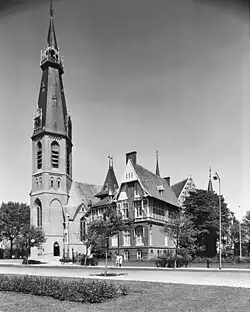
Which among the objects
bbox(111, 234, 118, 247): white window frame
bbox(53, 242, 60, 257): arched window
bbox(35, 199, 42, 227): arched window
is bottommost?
bbox(53, 242, 60, 257): arched window

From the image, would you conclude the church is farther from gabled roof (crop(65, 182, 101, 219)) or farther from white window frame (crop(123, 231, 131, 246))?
white window frame (crop(123, 231, 131, 246))

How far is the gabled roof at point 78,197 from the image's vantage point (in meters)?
56.7

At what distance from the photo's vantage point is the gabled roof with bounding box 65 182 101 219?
186ft

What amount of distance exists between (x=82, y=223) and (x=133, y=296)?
45.6 meters

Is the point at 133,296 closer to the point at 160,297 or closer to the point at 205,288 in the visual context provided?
the point at 160,297

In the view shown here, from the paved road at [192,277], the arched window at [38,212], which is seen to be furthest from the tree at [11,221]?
the paved road at [192,277]

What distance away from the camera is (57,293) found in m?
11.8

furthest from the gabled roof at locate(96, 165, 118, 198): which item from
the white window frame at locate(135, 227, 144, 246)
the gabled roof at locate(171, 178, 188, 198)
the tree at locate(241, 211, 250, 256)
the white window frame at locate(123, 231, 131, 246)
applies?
the tree at locate(241, 211, 250, 256)

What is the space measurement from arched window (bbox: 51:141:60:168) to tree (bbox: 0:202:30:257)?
9535 mm

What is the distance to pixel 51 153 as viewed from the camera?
56.5 metres

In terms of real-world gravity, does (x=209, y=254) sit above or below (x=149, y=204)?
below

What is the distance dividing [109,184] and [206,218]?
46.5 feet

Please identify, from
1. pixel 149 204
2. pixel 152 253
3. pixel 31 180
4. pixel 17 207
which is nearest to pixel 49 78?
pixel 31 180

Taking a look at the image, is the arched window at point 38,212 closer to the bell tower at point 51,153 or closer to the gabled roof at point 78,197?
the bell tower at point 51,153
